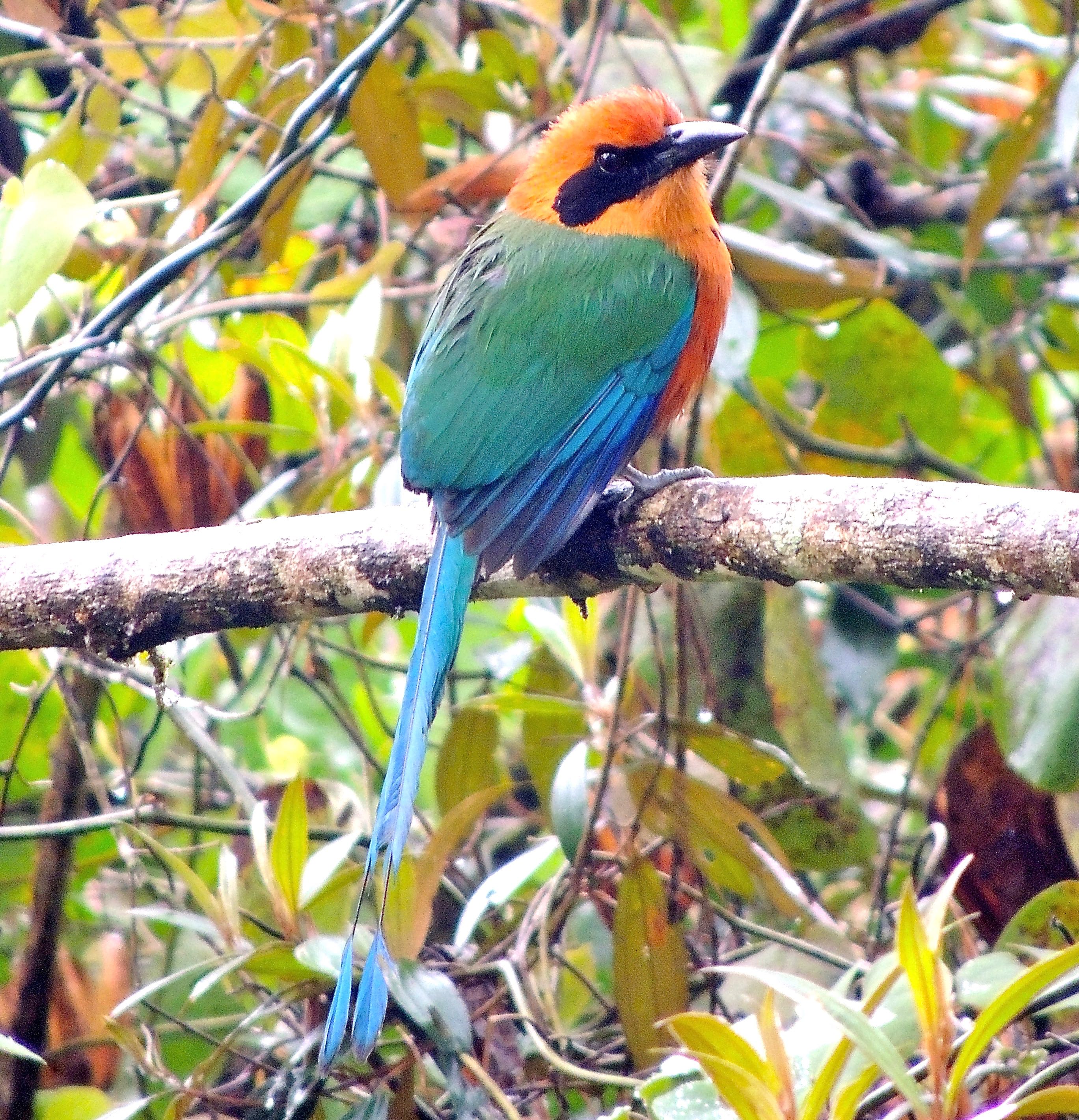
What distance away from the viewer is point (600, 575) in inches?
84.3

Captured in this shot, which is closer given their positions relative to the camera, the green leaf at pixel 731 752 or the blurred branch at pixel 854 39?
the green leaf at pixel 731 752

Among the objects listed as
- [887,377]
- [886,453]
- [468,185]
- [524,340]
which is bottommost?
[886,453]

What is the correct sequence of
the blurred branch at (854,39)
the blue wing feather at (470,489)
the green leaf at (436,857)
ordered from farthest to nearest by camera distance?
1. the blurred branch at (854,39)
2. the green leaf at (436,857)
3. the blue wing feather at (470,489)

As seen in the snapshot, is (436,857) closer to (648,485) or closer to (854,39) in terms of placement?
(648,485)

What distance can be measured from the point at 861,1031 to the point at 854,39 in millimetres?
2733

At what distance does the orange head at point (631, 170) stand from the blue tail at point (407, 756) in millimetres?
945

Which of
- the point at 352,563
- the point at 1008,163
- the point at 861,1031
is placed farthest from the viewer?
the point at 1008,163

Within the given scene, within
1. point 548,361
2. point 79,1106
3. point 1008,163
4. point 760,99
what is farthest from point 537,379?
point 79,1106

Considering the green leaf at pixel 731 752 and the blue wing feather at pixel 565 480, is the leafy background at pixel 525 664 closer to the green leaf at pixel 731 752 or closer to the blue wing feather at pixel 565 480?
the green leaf at pixel 731 752

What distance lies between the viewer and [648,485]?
7.00 feet

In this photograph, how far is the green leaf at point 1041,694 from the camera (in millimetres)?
2230

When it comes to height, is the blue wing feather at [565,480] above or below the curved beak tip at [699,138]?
below

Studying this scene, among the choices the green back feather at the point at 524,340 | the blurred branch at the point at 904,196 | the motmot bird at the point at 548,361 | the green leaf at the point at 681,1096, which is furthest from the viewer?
the blurred branch at the point at 904,196

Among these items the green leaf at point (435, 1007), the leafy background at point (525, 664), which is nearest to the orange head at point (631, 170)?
the leafy background at point (525, 664)
